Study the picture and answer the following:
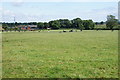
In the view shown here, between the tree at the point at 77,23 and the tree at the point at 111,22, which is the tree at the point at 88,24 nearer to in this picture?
the tree at the point at 77,23

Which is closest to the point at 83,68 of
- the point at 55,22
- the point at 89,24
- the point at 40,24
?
the point at 89,24

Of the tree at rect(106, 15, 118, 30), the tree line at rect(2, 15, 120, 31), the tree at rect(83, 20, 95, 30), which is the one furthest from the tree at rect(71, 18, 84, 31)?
the tree at rect(106, 15, 118, 30)

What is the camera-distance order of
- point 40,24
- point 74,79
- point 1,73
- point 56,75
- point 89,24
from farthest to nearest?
point 40,24
point 89,24
point 1,73
point 56,75
point 74,79

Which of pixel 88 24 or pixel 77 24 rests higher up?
pixel 77 24

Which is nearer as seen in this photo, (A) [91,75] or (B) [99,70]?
(A) [91,75]

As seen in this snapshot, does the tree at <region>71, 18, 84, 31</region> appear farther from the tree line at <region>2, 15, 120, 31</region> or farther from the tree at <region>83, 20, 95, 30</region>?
the tree at <region>83, 20, 95, 30</region>

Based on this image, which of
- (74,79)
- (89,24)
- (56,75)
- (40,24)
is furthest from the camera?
(40,24)

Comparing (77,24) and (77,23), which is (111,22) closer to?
(77,23)

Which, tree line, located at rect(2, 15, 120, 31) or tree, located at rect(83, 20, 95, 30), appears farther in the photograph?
tree, located at rect(83, 20, 95, 30)

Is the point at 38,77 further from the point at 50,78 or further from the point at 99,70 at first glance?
the point at 99,70

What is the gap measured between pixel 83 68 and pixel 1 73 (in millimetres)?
4121

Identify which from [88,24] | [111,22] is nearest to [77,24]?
[88,24]

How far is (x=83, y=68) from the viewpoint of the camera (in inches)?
372

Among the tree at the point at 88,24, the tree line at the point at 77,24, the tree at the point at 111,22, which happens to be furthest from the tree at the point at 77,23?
the tree at the point at 111,22
